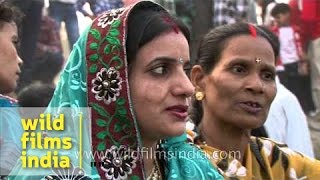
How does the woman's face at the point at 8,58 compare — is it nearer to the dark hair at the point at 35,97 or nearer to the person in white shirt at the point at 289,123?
the dark hair at the point at 35,97

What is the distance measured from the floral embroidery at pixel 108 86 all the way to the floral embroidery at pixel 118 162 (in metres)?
0.17

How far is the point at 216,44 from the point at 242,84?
238 millimetres

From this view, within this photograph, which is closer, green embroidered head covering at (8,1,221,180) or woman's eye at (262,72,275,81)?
green embroidered head covering at (8,1,221,180)

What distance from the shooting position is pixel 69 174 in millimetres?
2619

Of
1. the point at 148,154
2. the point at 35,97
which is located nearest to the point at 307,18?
the point at 35,97

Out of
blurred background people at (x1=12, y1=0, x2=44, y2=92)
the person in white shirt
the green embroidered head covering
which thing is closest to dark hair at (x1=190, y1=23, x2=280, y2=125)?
the green embroidered head covering

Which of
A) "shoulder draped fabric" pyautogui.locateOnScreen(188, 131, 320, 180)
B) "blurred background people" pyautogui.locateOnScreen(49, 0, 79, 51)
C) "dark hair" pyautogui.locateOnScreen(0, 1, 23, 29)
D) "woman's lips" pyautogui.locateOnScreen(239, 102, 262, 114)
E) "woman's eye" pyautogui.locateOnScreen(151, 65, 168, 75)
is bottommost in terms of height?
"shoulder draped fabric" pyautogui.locateOnScreen(188, 131, 320, 180)

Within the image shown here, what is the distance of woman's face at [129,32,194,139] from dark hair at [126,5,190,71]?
0.8 inches

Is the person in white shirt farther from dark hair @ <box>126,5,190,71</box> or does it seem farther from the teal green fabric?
dark hair @ <box>126,5,190,71</box>

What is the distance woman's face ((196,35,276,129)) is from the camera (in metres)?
3.07

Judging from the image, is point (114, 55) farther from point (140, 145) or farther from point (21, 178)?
point (21, 178)

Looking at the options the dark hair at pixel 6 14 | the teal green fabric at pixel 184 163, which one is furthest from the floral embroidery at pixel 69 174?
the dark hair at pixel 6 14

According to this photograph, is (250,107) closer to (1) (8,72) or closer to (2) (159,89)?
(2) (159,89)

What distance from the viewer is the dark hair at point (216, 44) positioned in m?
3.18
